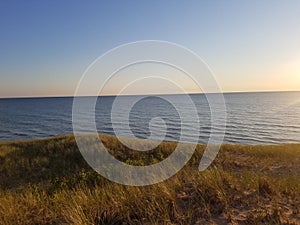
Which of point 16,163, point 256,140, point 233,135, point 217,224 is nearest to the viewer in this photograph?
point 217,224

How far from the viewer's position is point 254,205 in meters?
5.52

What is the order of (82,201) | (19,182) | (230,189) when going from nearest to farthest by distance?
1. (82,201)
2. (230,189)
3. (19,182)

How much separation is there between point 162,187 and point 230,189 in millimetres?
1467

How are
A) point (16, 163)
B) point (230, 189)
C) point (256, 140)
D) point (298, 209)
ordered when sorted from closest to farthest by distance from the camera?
point (298, 209), point (230, 189), point (16, 163), point (256, 140)

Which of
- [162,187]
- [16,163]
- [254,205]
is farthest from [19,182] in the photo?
[254,205]

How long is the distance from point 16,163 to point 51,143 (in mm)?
5926

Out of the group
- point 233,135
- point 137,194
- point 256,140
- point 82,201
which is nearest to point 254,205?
point 137,194

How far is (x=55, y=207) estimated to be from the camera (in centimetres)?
619

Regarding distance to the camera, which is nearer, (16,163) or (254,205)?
(254,205)

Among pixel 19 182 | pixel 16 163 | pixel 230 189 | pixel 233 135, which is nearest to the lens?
pixel 230 189

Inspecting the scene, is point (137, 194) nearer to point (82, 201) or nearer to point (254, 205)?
point (82, 201)

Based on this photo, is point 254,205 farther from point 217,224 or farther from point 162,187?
point 162,187

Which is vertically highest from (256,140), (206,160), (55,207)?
(55,207)

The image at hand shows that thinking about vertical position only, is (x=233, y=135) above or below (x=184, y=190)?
below
